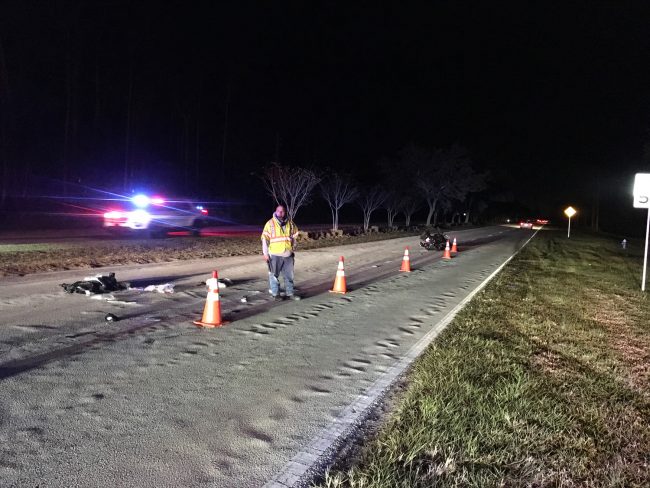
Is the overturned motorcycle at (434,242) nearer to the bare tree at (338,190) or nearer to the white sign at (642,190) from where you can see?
the white sign at (642,190)

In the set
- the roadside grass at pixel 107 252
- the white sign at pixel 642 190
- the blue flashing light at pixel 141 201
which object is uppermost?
the white sign at pixel 642 190

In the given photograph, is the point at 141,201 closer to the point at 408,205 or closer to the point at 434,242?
the point at 434,242

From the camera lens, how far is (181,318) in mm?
7629

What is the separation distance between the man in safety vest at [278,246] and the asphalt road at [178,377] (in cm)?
60

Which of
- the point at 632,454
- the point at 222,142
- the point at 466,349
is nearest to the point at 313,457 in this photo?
the point at 632,454

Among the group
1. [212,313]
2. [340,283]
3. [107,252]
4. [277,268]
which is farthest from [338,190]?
[212,313]

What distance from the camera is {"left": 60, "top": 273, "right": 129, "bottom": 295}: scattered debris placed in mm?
9281

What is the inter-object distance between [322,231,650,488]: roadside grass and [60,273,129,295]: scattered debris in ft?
20.9

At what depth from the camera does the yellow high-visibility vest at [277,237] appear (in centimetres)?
933

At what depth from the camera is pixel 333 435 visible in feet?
13.0

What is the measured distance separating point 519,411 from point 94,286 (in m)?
7.88

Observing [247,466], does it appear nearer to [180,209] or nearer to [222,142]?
[180,209]

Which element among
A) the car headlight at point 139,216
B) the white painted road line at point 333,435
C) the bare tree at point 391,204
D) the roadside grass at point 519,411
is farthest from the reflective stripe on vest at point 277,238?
the bare tree at point 391,204

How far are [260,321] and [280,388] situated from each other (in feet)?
9.26
